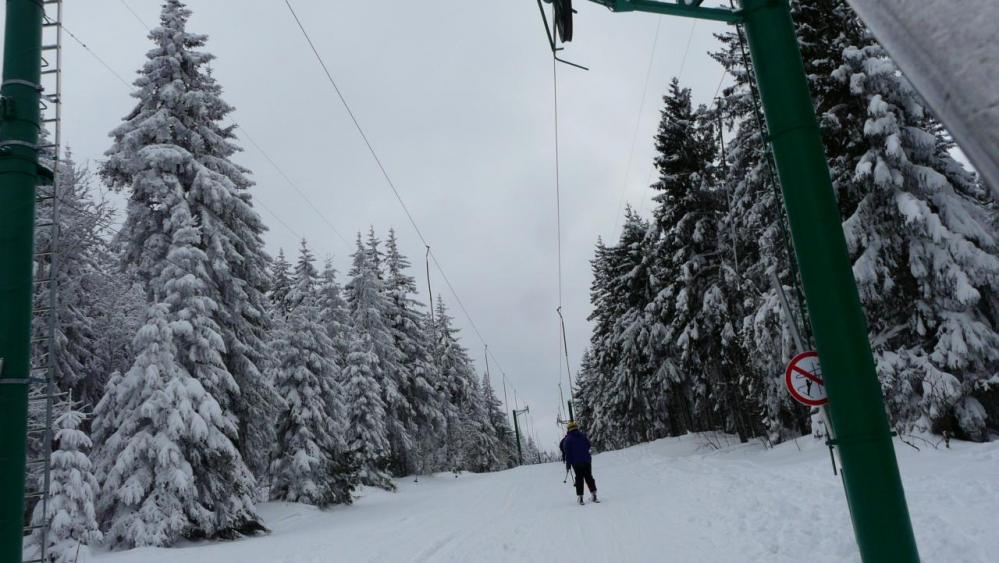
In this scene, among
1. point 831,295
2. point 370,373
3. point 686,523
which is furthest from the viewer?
point 370,373

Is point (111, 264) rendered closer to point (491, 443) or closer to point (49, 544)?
point (49, 544)

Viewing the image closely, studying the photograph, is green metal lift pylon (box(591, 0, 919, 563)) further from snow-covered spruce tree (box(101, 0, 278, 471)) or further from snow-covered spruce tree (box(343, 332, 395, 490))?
snow-covered spruce tree (box(343, 332, 395, 490))

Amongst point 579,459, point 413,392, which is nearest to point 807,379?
point 579,459

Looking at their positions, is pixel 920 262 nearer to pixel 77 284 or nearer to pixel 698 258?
pixel 698 258

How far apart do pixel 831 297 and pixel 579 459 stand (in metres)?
10.4

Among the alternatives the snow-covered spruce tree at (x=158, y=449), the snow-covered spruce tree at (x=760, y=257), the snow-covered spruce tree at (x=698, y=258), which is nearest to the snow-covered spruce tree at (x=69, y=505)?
the snow-covered spruce tree at (x=158, y=449)

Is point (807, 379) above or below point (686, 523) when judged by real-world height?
above

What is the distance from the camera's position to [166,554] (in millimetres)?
13508

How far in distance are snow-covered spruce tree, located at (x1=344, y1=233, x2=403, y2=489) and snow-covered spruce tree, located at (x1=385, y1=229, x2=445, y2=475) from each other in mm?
1188

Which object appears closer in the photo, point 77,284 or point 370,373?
point 77,284

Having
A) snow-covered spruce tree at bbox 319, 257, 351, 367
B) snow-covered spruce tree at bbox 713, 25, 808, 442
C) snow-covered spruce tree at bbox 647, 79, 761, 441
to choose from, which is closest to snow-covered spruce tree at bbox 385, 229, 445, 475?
snow-covered spruce tree at bbox 319, 257, 351, 367

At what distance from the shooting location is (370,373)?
3509 cm

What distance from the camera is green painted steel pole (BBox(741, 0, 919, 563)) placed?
5016mm

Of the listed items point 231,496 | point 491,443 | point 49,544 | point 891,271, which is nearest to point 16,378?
point 49,544
